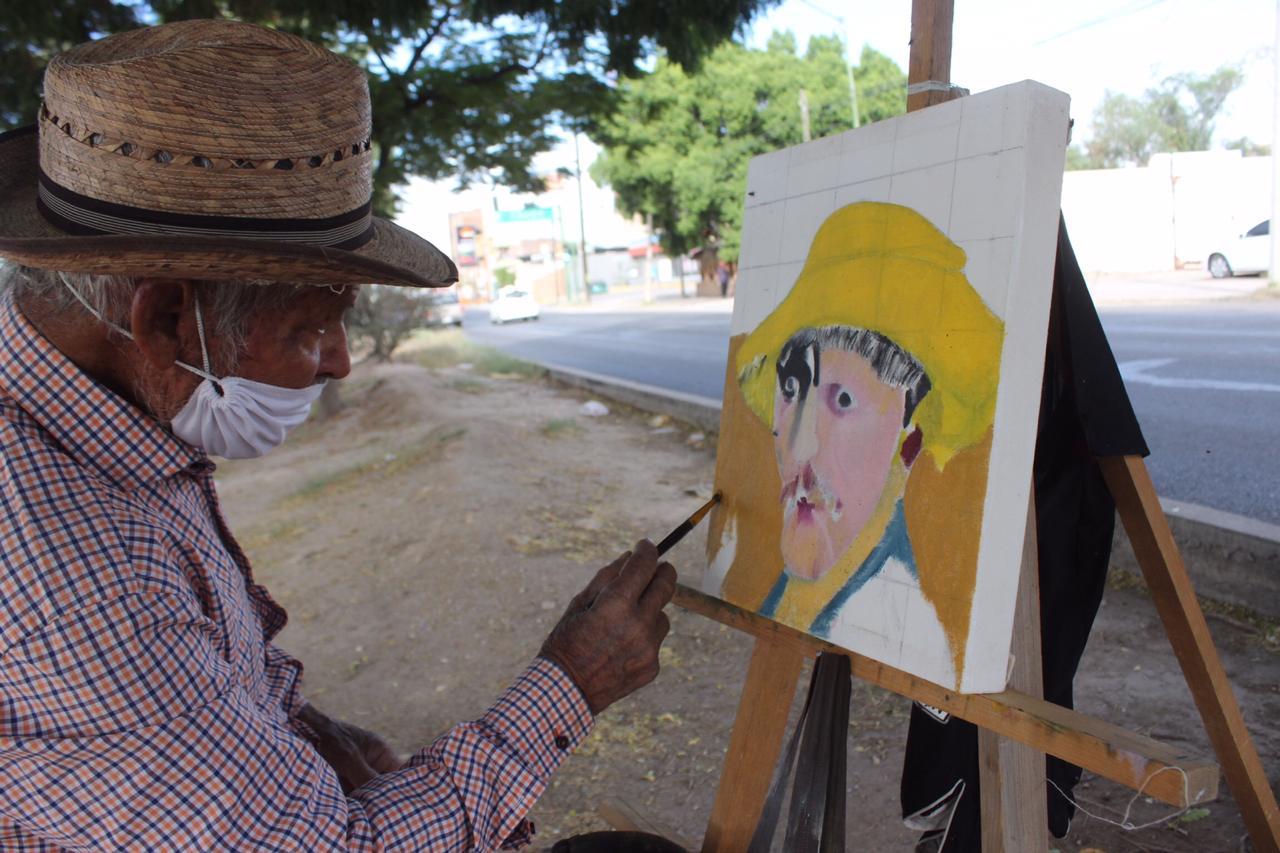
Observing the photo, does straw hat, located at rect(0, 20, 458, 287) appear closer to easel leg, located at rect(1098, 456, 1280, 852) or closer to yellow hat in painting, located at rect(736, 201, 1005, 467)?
yellow hat in painting, located at rect(736, 201, 1005, 467)

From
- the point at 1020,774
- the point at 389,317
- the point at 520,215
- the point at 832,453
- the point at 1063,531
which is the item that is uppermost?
the point at 520,215

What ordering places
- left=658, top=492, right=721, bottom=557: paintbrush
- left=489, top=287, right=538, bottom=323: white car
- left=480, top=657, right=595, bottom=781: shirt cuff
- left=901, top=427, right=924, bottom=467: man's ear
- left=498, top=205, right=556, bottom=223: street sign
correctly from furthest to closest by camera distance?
left=498, top=205, right=556, bottom=223: street sign
left=489, top=287, right=538, bottom=323: white car
left=658, top=492, right=721, bottom=557: paintbrush
left=901, top=427, right=924, bottom=467: man's ear
left=480, top=657, right=595, bottom=781: shirt cuff

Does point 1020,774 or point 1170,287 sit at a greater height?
point 1020,774

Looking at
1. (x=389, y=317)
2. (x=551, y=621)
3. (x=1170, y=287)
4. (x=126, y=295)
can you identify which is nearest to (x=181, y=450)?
(x=126, y=295)

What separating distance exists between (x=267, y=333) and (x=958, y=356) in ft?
3.08

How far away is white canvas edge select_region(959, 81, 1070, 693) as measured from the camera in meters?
1.24

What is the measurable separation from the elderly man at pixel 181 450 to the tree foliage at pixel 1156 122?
33.4m

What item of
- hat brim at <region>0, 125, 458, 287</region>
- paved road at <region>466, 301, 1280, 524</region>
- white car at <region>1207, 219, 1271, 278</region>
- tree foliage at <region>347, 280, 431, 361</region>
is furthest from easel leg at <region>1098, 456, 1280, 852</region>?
white car at <region>1207, 219, 1271, 278</region>

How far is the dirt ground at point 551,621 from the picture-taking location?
97.2 inches

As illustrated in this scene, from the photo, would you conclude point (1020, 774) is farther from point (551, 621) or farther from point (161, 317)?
point (551, 621)

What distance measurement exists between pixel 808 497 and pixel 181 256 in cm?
100

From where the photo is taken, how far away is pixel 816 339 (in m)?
1.59

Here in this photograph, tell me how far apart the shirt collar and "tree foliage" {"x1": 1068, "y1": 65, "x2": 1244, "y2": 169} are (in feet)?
110

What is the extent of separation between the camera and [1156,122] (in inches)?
1222
